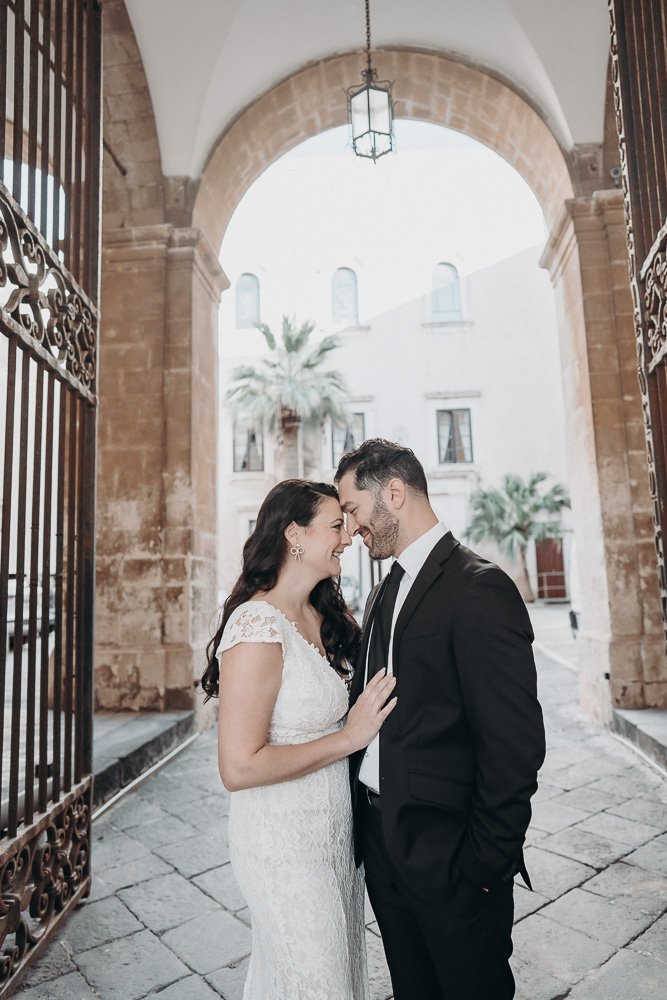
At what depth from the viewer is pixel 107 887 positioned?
132 inches

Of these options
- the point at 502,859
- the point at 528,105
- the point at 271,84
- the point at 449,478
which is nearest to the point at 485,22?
the point at 528,105

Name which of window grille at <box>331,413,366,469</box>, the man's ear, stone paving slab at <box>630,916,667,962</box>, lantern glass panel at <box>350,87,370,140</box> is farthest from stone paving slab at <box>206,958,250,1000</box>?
window grille at <box>331,413,366,469</box>

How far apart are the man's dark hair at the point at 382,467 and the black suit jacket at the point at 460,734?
1.00 ft

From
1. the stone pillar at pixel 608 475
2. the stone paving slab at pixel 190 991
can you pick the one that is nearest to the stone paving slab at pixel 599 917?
the stone paving slab at pixel 190 991

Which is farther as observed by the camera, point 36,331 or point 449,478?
point 449,478

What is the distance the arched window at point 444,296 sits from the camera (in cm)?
2570

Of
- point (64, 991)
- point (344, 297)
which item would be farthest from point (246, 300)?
point (64, 991)

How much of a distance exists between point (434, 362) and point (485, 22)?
19174 mm

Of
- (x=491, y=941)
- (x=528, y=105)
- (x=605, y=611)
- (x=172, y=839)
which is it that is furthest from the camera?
(x=528, y=105)

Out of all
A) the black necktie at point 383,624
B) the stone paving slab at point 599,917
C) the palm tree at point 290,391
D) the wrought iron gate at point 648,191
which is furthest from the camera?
the palm tree at point 290,391

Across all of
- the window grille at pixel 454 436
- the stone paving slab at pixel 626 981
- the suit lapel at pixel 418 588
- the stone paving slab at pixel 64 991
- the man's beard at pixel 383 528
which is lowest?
the stone paving slab at pixel 626 981

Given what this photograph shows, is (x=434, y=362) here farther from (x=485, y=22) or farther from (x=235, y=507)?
(x=485, y=22)

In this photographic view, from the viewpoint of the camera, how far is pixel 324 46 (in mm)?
6801

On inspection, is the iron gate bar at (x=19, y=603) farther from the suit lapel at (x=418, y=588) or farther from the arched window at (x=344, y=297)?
the arched window at (x=344, y=297)
